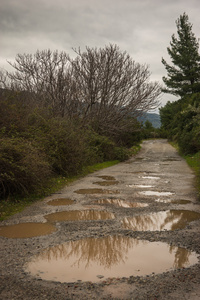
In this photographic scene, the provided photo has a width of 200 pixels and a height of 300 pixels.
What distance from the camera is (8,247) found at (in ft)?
18.6

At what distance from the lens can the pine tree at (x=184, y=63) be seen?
127 ft

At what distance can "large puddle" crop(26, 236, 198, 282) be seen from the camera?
4602 mm

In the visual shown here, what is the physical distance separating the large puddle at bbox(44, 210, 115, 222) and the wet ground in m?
0.02

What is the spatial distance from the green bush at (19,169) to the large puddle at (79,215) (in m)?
1.77

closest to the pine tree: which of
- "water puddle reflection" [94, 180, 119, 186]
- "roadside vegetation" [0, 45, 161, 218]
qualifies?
"roadside vegetation" [0, 45, 161, 218]

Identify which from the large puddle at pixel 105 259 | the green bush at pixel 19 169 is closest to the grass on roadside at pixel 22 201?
the green bush at pixel 19 169

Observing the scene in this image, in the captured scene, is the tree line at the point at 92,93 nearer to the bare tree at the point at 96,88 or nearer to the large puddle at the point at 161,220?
the bare tree at the point at 96,88

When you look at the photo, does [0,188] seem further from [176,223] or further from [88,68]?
[88,68]

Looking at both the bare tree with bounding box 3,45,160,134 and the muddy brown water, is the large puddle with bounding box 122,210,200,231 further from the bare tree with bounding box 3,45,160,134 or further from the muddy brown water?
the bare tree with bounding box 3,45,160,134

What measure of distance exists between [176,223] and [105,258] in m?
2.58

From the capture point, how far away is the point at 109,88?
23344 mm

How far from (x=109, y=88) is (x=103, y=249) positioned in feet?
61.8

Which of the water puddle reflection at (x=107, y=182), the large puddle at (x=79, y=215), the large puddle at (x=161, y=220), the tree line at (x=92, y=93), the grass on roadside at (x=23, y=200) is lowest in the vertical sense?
the large puddle at (x=161, y=220)

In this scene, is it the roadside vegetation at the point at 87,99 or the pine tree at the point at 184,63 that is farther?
the pine tree at the point at 184,63
